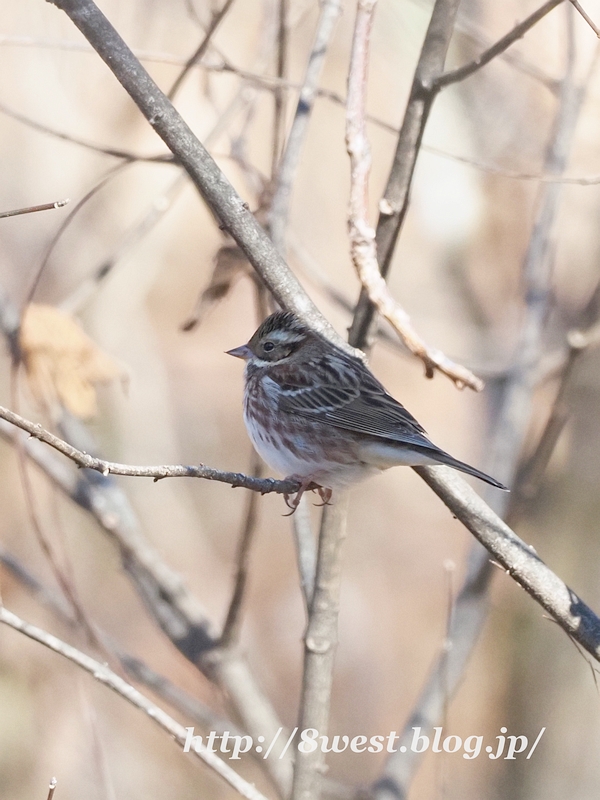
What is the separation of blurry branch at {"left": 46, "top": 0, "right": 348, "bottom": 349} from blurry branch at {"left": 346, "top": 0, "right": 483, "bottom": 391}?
226mm

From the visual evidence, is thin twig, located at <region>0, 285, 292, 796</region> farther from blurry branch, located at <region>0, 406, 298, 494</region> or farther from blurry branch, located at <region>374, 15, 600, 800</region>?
blurry branch, located at <region>0, 406, 298, 494</region>

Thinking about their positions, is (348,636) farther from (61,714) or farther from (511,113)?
(511,113)

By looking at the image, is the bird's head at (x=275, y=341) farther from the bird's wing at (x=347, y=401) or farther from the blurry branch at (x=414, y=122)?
the blurry branch at (x=414, y=122)

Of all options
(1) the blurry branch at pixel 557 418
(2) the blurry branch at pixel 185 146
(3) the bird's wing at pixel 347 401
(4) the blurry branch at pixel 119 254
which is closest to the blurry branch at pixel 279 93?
(4) the blurry branch at pixel 119 254

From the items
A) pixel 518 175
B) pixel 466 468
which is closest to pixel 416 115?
pixel 518 175

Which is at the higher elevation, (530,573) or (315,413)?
(315,413)

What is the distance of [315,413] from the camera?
2621 mm

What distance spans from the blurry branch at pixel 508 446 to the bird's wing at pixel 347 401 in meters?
0.83

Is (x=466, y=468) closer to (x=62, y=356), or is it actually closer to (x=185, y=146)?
(x=185, y=146)

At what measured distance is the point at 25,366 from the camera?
2688 mm

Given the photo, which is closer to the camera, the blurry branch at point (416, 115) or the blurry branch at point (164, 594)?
the blurry branch at point (416, 115)

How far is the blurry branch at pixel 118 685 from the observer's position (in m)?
1.75

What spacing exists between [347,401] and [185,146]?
1011mm

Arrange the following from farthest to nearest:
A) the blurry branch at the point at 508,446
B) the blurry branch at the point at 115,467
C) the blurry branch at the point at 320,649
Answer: the blurry branch at the point at 508,446, the blurry branch at the point at 320,649, the blurry branch at the point at 115,467
